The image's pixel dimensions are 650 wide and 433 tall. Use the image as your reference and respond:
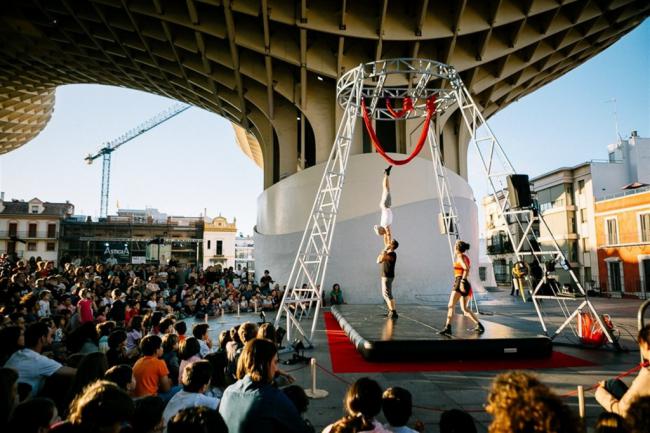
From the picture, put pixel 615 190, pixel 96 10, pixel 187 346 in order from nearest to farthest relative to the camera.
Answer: pixel 187 346, pixel 96 10, pixel 615 190

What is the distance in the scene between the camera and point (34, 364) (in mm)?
4488

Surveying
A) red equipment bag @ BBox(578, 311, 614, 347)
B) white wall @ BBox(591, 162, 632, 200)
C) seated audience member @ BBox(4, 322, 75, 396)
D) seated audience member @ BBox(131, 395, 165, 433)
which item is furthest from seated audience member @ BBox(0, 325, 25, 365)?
white wall @ BBox(591, 162, 632, 200)

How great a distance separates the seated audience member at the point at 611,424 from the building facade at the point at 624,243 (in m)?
32.5

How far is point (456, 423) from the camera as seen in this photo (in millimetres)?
2600

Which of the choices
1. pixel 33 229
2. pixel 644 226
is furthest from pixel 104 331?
pixel 33 229

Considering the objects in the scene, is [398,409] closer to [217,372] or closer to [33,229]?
[217,372]

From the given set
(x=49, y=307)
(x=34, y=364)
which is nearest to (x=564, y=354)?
(x=34, y=364)

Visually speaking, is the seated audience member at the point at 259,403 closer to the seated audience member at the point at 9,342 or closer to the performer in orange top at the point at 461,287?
the seated audience member at the point at 9,342

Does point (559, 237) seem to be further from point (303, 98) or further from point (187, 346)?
point (187, 346)

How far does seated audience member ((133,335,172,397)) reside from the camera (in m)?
4.52

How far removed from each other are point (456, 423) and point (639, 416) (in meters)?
1.03

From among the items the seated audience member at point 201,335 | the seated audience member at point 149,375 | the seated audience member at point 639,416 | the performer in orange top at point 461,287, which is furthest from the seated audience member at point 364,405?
the performer in orange top at point 461,287

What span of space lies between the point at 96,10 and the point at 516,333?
1868cm

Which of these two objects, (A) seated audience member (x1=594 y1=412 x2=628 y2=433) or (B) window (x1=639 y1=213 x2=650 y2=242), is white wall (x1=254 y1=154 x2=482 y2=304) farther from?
(B) window (x1=639 y1=213 x2=650 y2=242)
